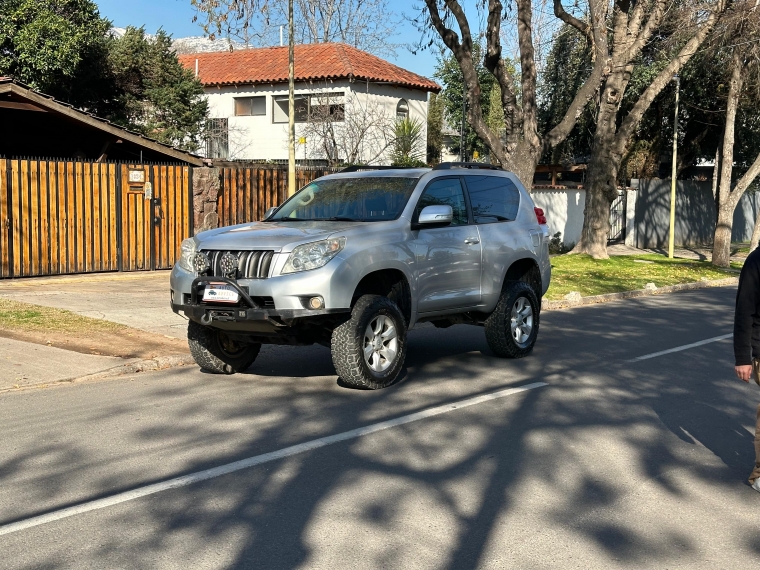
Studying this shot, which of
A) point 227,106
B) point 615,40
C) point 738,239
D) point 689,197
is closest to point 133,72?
point 227,106

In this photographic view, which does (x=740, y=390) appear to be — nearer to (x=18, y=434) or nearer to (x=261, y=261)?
(x=261, y=261)

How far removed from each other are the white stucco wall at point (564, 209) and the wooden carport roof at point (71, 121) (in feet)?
49.6

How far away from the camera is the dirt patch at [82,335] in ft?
34.1

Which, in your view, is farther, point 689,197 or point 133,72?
point 689,197

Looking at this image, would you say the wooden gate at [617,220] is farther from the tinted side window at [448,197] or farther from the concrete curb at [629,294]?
the tinted side window at [448,197]

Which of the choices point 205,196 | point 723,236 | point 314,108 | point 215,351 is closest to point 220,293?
point 215,351

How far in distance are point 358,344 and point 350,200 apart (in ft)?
6.03

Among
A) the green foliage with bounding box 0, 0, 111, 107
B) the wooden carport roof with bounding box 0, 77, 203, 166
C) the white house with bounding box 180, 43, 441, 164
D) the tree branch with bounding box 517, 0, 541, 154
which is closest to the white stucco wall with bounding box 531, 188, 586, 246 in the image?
the white house with bounding box 180, 43, 441, 164

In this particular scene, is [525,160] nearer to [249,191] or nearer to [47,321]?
[249,191]

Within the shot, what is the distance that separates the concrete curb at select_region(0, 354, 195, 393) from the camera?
8.82 m

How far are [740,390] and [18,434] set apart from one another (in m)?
6.33

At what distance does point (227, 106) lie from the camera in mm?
40969

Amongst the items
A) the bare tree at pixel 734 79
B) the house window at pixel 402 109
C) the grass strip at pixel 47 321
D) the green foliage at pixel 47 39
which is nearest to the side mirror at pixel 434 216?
the grass strip at pixel 47 321

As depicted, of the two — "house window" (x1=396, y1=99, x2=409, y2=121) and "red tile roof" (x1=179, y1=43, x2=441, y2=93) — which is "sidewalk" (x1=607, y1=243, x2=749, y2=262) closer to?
"house window" (x1=396, y1=99, x2=409, y2=121)
